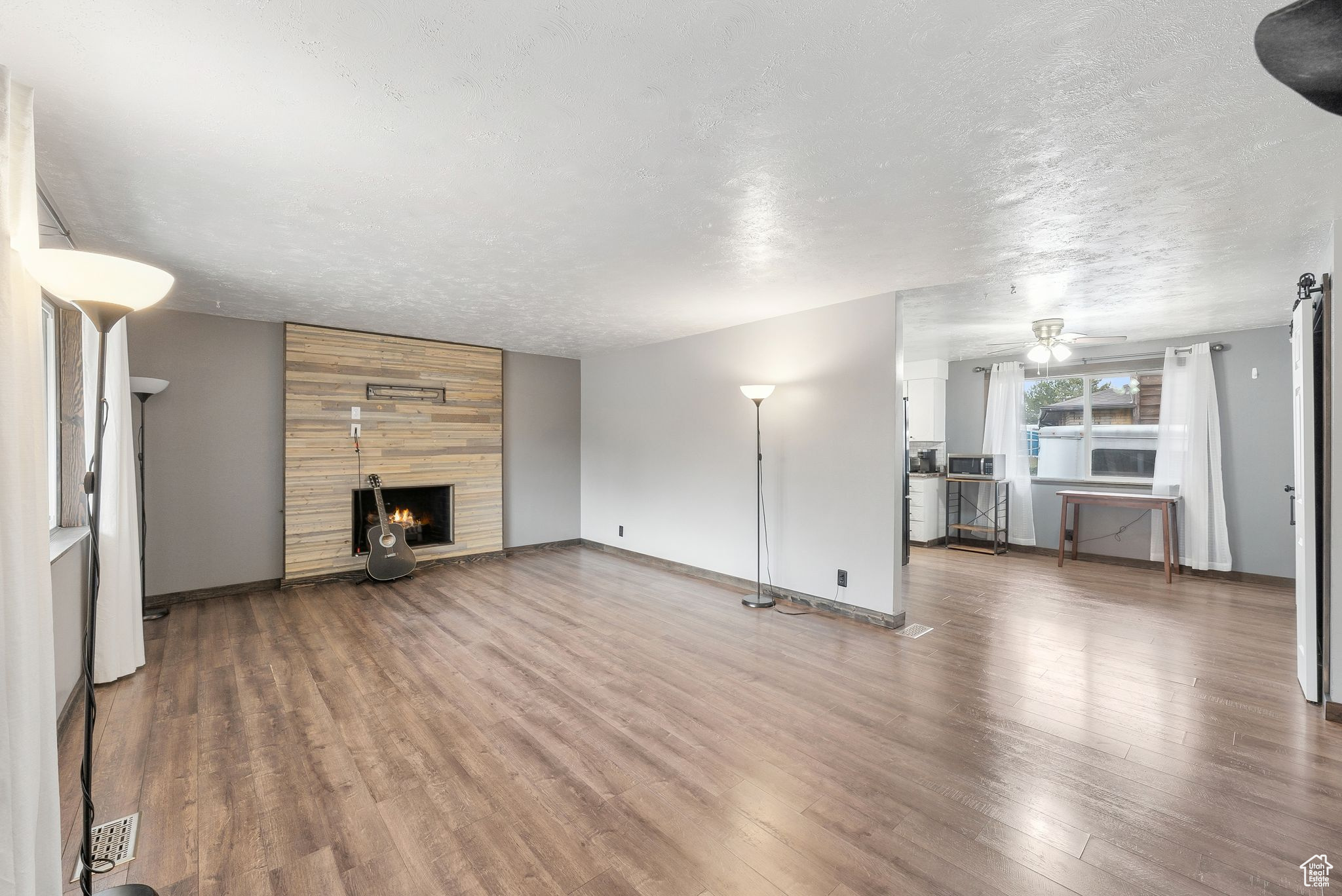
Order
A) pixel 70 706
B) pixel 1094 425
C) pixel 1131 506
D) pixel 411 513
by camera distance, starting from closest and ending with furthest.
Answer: pixel 70 706
pixel 1131 506
pixel 411 513
pixel 1094 425

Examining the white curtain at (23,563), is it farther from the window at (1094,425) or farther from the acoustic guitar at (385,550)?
the window at (1094,425)

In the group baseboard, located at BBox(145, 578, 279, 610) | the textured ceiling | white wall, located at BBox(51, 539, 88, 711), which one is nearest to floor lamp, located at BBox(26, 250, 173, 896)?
the textured ceiling

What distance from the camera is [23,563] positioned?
1380mm

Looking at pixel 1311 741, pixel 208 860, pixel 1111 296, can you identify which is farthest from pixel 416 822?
pixel 1111 296

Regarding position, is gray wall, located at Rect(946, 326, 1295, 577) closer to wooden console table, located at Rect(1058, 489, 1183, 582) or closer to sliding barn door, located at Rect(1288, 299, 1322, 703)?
wooden console table, located at Rect(1058, 489, 1183, 582)

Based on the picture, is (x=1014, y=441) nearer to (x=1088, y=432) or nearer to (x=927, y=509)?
(x=1088, y=432)

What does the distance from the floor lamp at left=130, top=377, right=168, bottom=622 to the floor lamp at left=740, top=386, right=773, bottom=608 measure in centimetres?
448

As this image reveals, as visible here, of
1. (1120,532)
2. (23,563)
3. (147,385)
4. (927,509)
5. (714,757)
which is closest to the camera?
(23,563)

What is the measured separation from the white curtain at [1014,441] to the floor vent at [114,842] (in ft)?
25.9

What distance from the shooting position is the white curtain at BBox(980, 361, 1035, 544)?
267 inches

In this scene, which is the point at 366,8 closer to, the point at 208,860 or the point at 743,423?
the point at 208,860

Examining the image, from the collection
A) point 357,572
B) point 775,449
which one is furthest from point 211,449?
point 775,449

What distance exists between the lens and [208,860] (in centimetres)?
181

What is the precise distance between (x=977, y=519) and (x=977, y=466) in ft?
2.69
